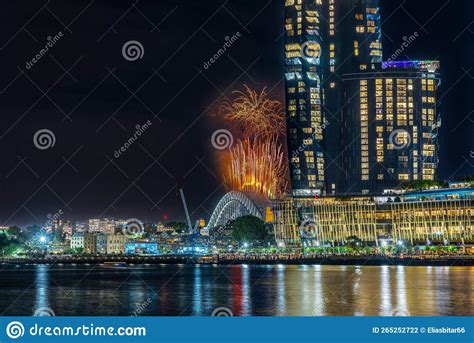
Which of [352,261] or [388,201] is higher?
[388,201]

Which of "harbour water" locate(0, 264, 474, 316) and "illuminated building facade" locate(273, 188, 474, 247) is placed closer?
"harbour water" locate(0, 264, 474, 316)

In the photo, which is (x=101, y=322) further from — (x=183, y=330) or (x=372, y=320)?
(x=372, y=320)

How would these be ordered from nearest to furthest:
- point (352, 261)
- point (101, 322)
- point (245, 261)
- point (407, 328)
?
point (101, 322), point (407, 328), point (352, 261), point (245, 261)

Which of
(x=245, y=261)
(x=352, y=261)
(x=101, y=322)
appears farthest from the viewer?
(x=245, y=261)

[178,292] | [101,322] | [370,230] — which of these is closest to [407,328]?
[101,322]

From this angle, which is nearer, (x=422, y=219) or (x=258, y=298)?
(x=258, y=298)

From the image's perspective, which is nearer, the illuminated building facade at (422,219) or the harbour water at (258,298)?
the harbour water at (258,298)

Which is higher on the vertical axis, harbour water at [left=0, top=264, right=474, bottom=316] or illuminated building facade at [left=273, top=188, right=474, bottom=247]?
illuminated building facade at [left=273, top=188, right=474, bottom=247]

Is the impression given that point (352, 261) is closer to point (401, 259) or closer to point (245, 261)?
point (401, 259)

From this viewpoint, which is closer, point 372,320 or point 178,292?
point 372,320

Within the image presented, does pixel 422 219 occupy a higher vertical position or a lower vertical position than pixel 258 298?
higher

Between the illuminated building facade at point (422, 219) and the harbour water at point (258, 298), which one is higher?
the illuminated building facade at point (422, 219)
